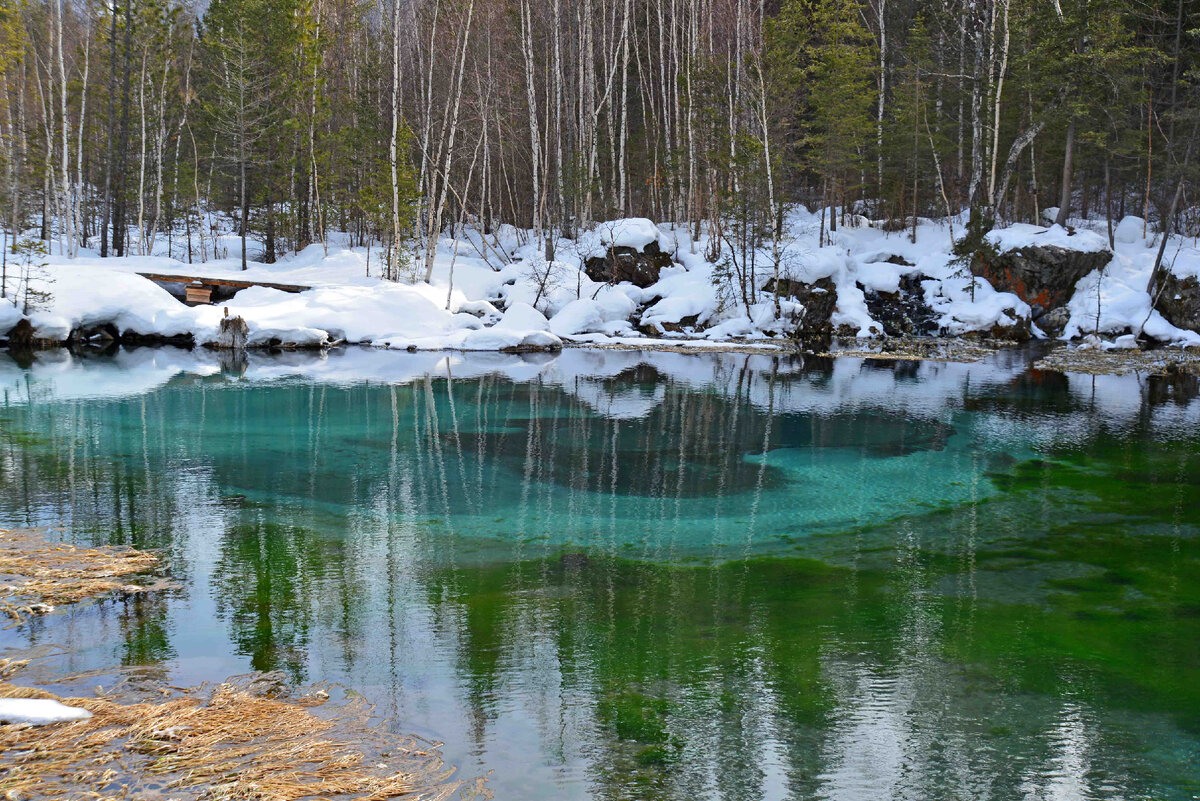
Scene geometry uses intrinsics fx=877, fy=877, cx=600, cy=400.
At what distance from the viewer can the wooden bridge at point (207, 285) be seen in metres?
26.4

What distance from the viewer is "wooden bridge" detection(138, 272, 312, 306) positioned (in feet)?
86.6

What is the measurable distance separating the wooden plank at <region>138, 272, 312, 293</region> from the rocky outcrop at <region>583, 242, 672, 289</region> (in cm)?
987

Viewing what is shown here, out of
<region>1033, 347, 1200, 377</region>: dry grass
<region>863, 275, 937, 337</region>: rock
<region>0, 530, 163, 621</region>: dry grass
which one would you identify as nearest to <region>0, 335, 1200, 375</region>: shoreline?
<region>1033, 347, 1200, 377</region>: dry grass

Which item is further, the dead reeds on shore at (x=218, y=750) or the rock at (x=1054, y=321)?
the rock at (x=1054, y=321)

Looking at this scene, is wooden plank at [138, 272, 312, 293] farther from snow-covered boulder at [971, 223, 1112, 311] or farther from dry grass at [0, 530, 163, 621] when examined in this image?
snow-covered boulder at [971, 223, 1112, 311]

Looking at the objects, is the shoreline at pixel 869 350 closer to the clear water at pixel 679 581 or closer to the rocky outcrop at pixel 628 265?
the rocky outcrop at pixel 628 265

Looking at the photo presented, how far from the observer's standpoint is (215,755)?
12.6 feet

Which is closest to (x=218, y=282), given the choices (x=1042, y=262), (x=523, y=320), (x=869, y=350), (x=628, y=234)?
(x=523, y=320)

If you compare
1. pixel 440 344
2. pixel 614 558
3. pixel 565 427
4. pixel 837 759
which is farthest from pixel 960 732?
pixel 440 344

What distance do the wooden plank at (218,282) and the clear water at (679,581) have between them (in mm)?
13391

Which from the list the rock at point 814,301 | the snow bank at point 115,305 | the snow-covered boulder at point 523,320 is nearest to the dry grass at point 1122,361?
the rock at point 814,301

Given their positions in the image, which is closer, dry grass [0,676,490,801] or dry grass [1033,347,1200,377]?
dry grass [0,676,490,801]

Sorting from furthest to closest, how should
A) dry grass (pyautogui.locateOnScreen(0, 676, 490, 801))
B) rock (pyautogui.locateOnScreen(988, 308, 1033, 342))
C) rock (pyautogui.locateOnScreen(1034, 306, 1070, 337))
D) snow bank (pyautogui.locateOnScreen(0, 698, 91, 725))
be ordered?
rock (pyautogui.locateOnScreen(1034, 306, 1070, 337))
rock (pyautogui.locateOnScreen(988, 308, 1033, 342))
snow bank (pyautogui.locateOnScreen(0, 698, 91, 725))
dry grass (pyautogui.locateOnScreen(0, 676, 490, 801))

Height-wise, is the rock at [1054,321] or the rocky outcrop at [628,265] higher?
the rocky outcrop at [628,265]
